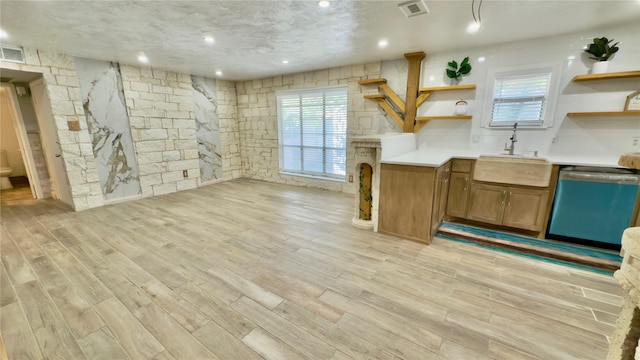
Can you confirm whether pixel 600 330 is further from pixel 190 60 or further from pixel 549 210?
pixel 190 60

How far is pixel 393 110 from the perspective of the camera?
13.8 ft

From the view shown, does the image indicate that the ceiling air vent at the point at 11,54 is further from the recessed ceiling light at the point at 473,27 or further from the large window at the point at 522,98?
the large window at the point at 522,98

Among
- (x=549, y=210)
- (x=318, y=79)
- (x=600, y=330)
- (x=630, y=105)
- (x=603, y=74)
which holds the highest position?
(x=318, y=79)

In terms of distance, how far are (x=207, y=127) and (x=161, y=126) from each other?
3.23 ft

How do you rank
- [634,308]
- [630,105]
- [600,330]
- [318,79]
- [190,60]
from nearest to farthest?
[634,308], [600,330], [630,105], [190,60], [318,79]

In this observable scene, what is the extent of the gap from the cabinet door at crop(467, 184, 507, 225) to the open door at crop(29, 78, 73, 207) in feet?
19.9

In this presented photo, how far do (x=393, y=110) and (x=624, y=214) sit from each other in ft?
9.58

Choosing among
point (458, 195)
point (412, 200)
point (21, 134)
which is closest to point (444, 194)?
point (458, 195)

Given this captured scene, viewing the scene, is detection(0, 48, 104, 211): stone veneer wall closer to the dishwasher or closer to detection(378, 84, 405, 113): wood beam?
detection(378, 84, 405, 113): wood beam

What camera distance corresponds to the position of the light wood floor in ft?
5.14

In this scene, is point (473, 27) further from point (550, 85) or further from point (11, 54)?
point (11, 54)

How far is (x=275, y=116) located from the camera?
5715mm

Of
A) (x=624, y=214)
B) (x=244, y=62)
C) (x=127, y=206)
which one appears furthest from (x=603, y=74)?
(x=127, y=206)

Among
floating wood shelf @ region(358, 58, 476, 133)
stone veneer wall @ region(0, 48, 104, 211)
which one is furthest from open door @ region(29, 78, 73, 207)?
floating wood shelf @ region(358, 58, 476, 133)
